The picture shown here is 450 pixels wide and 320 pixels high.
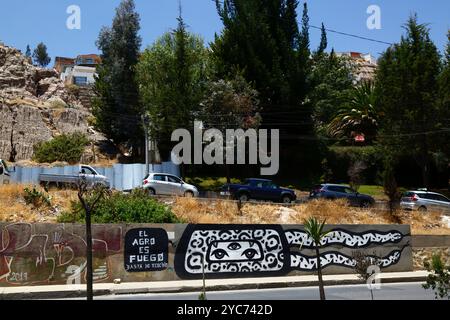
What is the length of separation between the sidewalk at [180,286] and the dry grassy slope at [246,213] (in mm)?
5904

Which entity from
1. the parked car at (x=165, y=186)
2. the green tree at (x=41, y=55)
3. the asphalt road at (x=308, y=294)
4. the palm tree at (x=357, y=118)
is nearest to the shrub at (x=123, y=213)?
the asphalt road at (x=308, y=294)

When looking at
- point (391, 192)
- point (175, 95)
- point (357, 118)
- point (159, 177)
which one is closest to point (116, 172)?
point (175, 95)

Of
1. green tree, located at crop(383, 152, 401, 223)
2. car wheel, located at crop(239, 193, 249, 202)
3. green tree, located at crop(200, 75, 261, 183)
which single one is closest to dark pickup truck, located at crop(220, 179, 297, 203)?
car wheel, located at crop(239, 193, 249, 202)

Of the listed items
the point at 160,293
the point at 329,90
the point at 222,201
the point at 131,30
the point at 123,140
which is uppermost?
the point at 131,30

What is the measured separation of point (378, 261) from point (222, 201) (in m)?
8.88

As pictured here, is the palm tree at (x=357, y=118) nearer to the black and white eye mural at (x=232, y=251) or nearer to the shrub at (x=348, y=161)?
the shrub at (x=348, y=161)

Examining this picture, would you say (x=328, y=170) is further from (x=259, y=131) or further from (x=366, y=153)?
(x=259, y=131)

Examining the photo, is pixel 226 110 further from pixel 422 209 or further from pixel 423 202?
pixel 422 209

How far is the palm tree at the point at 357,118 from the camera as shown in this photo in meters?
56.0

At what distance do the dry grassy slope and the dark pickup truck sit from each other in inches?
120

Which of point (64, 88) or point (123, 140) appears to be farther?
point (64, 88)
